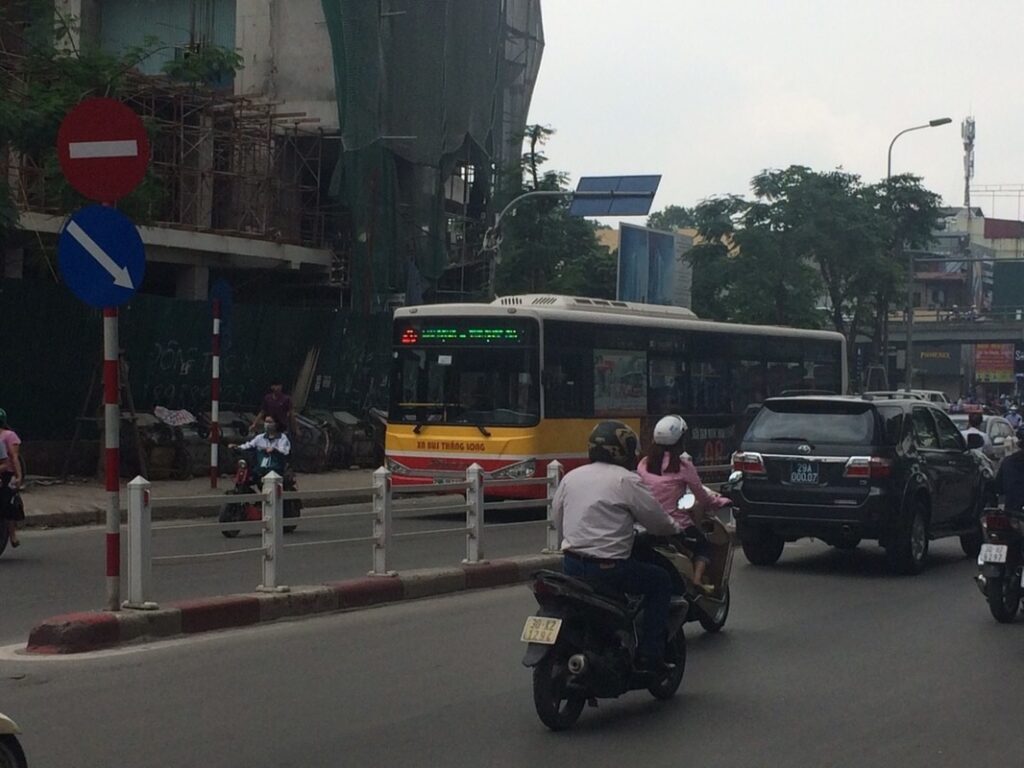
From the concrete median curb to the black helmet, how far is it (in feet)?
11.9

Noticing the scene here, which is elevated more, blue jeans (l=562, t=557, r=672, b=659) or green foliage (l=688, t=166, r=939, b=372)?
green foliage (l=688, t=166, r=939, b=372)

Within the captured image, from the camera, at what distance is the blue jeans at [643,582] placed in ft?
24.8

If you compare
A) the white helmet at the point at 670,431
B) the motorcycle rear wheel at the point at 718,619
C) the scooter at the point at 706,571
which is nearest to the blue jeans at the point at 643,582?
the scooter at the point at 706,571

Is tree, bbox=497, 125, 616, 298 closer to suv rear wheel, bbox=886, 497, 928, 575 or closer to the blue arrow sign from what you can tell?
suv rear wheel, bbox=886, 497, 928, 575

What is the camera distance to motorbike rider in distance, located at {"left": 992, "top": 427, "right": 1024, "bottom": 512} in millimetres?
10875

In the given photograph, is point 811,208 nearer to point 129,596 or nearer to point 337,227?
point 337,227

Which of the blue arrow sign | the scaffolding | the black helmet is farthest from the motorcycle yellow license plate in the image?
the scaffolding

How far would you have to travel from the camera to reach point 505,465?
19312 millimetres

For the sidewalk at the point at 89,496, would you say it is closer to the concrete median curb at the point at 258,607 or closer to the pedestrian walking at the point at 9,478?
the pedestrian walking at the point at 9,478

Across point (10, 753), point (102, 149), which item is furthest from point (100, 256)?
point (10, 753)

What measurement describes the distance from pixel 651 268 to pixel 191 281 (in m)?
17.6

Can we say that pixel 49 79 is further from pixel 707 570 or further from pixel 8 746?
pixel 8 746

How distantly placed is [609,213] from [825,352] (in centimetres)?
925

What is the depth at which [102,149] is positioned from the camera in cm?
930
